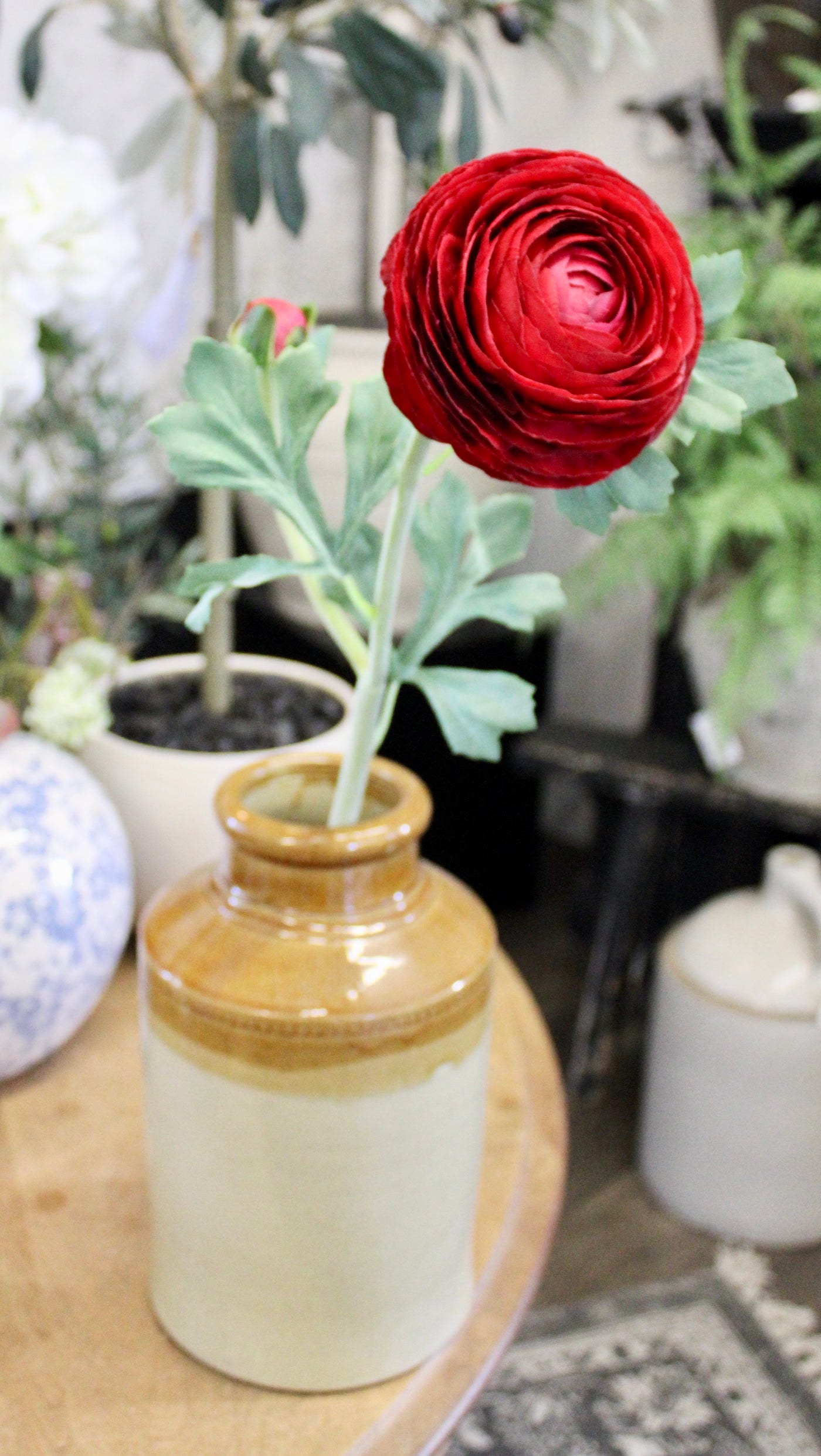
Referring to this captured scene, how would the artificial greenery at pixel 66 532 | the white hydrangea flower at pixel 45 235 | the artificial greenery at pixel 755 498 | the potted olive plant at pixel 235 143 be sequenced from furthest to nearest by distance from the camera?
the artificial greenery at pixel 755 498, the artificial greenery at pixel 66 532, the potted olive plant at pixel 235 143, the white hydrangea flower at pixel 45 235

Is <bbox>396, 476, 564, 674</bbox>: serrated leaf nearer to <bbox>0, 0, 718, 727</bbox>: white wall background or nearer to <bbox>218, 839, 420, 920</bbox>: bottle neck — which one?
<bbox>218, 839, 420, 920</bbox>: bottle neck

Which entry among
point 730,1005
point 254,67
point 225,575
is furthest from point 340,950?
point 730,1005

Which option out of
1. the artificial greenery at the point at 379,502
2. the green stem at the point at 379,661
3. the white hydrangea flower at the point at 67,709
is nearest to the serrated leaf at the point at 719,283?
the artificial greenery at the point at 379,502

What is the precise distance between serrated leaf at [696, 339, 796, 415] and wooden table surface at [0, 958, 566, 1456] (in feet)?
1.45

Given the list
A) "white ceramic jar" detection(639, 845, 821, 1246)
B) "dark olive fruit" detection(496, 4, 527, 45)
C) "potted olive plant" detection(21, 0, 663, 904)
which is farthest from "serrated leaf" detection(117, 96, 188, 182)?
"white ceramic jar" detection(639, 845, 821, 1246)

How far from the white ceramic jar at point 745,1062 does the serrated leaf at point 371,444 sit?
3.35 ft

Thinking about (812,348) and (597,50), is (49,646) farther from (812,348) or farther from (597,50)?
(812,348)

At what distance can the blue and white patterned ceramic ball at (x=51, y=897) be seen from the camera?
62 cm

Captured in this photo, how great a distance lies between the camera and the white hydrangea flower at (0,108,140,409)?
609 mm

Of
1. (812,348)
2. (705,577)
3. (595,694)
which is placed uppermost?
(812,348)

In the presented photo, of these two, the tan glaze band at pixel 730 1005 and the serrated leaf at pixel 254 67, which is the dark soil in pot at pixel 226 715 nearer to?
the serrated leaf at pixel 254 67

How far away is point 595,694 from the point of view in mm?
2129

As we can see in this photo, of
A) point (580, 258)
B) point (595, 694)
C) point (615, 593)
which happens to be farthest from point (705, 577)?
point (580, 258)

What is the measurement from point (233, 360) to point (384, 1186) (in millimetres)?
331
